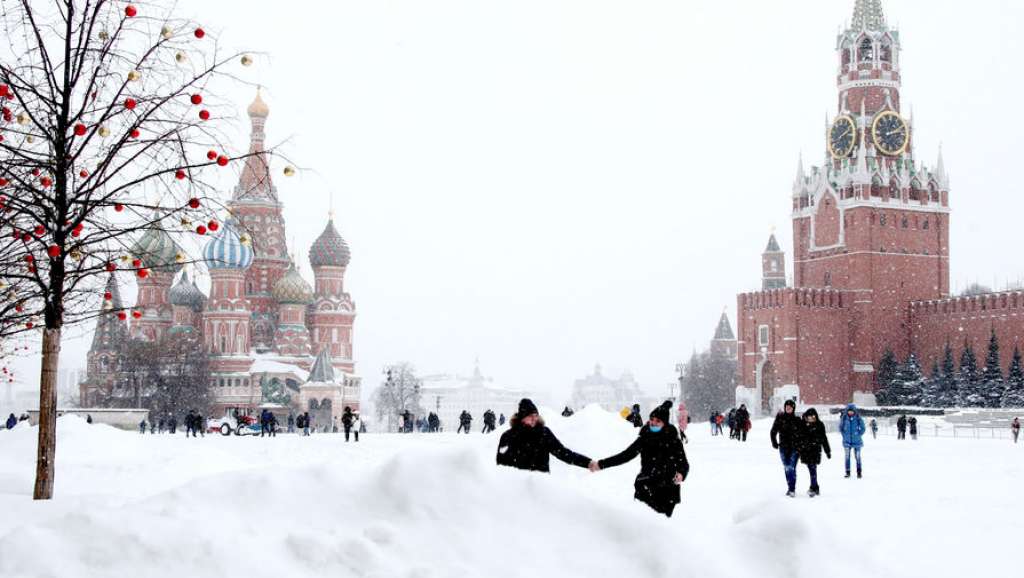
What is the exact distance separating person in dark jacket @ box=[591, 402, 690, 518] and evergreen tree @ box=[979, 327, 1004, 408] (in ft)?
196

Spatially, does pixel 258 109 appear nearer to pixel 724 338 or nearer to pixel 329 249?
pixel 329 249

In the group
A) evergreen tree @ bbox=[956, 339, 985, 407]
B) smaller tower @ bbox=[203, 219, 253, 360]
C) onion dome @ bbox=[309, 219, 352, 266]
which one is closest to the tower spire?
evergreen tree @ bbox=[956, 339, 985, 407]

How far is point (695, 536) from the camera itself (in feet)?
22.5

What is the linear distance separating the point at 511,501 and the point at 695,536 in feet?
3.43

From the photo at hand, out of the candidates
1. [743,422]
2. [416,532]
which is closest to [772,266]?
[743,422]

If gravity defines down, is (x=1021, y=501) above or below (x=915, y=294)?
below

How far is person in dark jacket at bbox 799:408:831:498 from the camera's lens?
15.3 metres

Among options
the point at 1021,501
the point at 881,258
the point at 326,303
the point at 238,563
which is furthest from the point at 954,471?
the point at 326,303

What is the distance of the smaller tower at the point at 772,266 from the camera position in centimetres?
9256

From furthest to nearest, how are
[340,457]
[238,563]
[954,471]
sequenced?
[340,457]
[954,471]
[238,563]

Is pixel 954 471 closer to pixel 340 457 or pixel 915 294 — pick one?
pixel 340 457

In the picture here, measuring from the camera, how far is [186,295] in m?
79.8

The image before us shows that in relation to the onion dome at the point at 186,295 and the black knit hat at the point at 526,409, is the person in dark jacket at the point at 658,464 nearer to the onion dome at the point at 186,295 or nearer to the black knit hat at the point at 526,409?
the black knit hat at the point at 526,409

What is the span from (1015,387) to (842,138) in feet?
70.1
